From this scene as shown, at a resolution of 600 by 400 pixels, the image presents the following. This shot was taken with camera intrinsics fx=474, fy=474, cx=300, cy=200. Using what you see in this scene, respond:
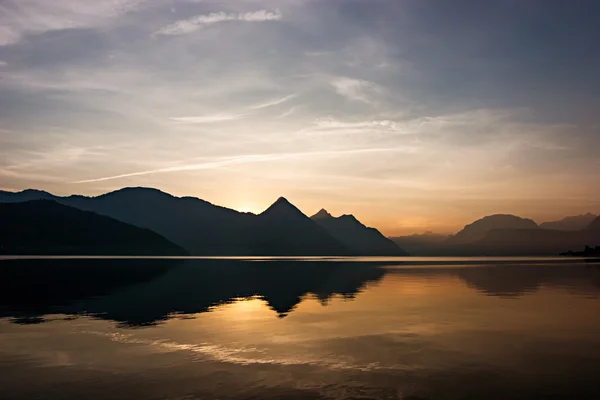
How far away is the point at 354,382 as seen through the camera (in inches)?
974

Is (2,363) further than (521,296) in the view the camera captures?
No

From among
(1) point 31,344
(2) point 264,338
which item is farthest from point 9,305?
(2) point 264,338

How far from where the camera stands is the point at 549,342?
35.9 m

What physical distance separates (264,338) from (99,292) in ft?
153

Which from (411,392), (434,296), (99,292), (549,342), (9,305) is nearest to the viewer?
(411,392)

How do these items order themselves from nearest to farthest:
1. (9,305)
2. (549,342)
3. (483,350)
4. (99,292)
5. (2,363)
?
1. (2,363)
2. (483,350)
3. (549,342)
4. (9,305)
5. (99,292)

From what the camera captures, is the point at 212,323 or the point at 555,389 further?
the point at 212,323

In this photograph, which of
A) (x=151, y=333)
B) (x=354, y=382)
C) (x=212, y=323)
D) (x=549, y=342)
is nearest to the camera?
(x=354, y=382)

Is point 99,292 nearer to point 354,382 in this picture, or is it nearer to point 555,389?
point 354,382

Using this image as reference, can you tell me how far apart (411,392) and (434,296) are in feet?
158

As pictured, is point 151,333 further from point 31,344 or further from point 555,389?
point 555,389

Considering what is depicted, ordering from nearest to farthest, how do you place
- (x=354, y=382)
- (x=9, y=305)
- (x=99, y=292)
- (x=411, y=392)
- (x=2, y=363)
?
(x=411, y=392), (x=354, y=382), (x=2, y=363), (x=9, y=305), (x=99, y=292)

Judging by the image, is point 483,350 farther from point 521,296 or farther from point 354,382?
point 521,296

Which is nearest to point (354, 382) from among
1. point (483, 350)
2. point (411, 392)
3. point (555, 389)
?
point (411, 392)
